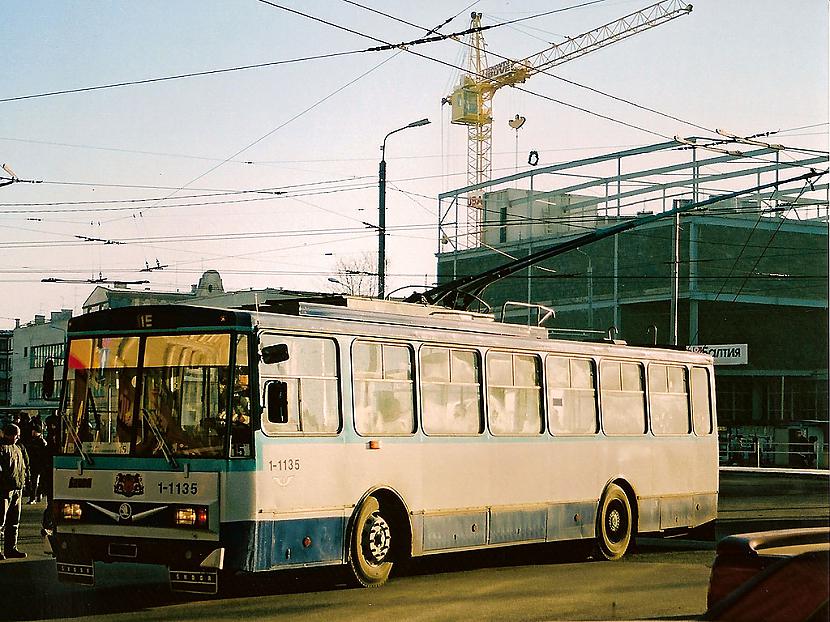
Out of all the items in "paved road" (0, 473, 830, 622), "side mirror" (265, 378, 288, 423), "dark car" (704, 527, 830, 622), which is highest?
Answer: "side mirror" (265, 378, 288, 423)

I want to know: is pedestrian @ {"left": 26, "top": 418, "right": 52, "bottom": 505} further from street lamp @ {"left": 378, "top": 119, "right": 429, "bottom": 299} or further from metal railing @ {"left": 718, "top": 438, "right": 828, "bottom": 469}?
metal railing @ {"left": 718, "top": 438, "right": 828, "bottom": 469}

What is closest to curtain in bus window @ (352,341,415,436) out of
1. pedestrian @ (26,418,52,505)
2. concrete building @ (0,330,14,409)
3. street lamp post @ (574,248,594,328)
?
pedestrian @ (26,418,52,505)

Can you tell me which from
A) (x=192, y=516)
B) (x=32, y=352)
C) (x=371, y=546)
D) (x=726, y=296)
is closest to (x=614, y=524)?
(x=371, y=546)

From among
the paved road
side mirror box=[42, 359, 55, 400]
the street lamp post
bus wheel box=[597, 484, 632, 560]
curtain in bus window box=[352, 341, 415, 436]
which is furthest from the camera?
the street lamp post

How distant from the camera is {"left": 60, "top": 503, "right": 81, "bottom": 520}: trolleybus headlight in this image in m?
13.1

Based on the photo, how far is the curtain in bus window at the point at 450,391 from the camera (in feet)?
49.5

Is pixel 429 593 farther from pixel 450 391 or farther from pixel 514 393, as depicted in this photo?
pixel 514 393

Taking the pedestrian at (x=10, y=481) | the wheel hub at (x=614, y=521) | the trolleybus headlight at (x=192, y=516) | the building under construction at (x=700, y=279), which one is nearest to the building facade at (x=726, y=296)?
the building under construction at (x=700, y=279)

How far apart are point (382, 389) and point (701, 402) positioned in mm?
7510

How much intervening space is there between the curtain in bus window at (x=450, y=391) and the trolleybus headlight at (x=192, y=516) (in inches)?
131

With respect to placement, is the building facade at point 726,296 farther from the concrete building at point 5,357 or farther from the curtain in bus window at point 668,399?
the concrete building at point 5,357

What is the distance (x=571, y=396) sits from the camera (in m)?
17.4

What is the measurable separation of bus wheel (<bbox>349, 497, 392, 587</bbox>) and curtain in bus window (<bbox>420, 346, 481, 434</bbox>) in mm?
1238

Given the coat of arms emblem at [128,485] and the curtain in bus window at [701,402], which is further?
the curtain in bus window at [701,402]
